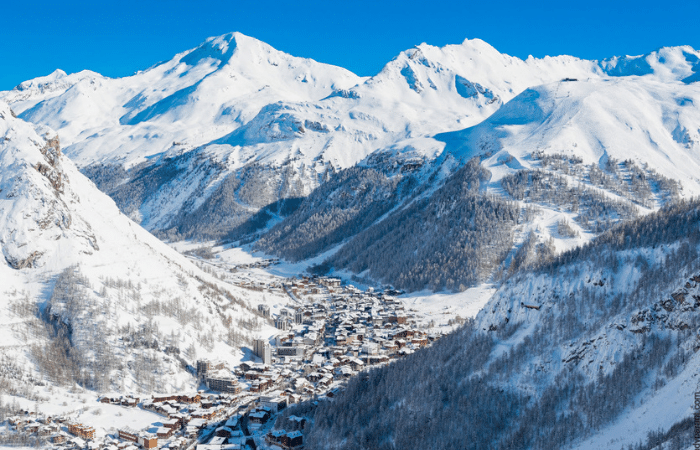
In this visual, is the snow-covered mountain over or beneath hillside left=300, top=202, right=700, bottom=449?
over

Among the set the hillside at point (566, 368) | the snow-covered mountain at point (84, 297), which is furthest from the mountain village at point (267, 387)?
the hillside at point (566, 368)

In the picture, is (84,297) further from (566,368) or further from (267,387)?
(566,368)

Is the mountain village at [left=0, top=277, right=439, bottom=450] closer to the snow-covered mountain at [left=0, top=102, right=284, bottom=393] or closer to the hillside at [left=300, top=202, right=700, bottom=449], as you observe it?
the snow-covered mountain at [left=0, top=102, right=284, bottom=393]

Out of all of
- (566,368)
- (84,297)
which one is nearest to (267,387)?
(84,297)

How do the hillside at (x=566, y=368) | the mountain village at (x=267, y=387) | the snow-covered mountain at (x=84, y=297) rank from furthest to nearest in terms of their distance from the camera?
the snow-covered mountain at (x=84, y=297)
the mountain village at (x=267, y=387)
the hillside at (x=566, y=368)

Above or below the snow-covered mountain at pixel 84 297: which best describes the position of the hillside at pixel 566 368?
below

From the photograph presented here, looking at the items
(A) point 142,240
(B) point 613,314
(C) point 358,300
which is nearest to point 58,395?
(A) point 142,240

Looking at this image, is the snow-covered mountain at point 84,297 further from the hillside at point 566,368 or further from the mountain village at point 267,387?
the hillside at point 566,368

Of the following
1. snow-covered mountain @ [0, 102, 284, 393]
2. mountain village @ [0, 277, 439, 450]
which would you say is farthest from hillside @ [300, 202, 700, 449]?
snow-covered mountain @ [0, 102, 284, 393]

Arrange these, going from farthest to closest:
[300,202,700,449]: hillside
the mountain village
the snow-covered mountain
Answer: the snow-covered mountain
the mountain village
[300,202,700,449]: hillside

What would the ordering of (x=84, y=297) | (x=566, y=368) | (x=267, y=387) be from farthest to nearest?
(x=84, y=297)
(x=267, y=387)
(x=566, y=368)
